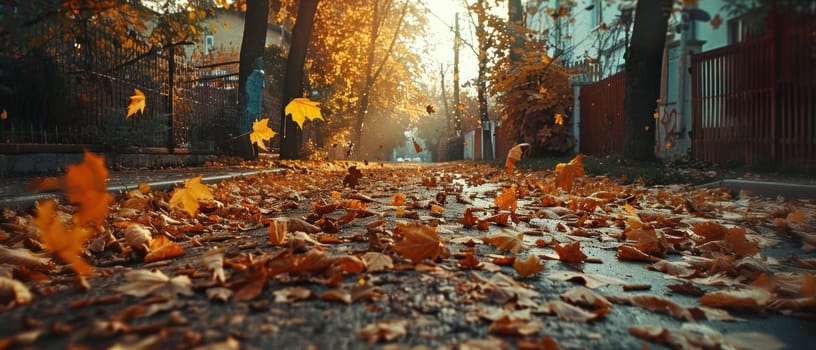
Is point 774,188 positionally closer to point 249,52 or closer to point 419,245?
point 419,245

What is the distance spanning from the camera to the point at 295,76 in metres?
15.1

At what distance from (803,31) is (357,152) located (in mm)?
29482

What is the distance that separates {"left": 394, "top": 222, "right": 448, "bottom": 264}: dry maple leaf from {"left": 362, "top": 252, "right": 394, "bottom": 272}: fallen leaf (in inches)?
3.4

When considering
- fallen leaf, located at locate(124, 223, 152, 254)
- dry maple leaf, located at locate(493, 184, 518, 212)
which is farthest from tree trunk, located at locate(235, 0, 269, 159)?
fallen leaf, located at locate(124, 223, 152, 254)

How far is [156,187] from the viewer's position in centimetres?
541

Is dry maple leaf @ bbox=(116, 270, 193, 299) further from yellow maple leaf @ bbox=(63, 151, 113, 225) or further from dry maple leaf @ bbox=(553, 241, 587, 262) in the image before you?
dry maple leaf @ bbox=(553, 241, 587, 262)

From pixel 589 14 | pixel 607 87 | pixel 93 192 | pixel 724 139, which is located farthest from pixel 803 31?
pixel 589 14

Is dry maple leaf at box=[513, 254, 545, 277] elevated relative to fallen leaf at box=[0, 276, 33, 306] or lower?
lower

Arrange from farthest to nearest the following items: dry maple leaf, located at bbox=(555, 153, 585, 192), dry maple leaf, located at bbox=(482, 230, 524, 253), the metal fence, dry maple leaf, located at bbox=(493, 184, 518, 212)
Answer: the metal fence < dry maple leaf, located at bbox=(555, 153, 585, 192) < dry maple leaf, located at bbox=(493, 184, 518, 212) < dry maple leaf, located at bbox=(482, 230, 524, 253)

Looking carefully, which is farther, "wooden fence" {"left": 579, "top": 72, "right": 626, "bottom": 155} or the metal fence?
"wooden fence" {"left": 579, "top": 72, "right": 626, "bottom": 155}

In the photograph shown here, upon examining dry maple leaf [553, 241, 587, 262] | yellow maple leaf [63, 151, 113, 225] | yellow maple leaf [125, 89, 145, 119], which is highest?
yellow maple leaf [125, 89, 145, 119]

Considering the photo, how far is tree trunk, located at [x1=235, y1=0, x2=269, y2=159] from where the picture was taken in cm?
1259

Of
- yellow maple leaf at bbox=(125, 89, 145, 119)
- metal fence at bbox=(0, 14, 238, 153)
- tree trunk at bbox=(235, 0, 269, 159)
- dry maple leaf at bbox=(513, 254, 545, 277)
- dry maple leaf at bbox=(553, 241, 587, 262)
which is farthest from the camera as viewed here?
tree trunk at bbox=(235, 0, 269, 159)

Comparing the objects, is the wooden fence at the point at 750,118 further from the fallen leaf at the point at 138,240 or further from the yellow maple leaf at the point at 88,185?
the yellow maple leaf at the point at 88,185
